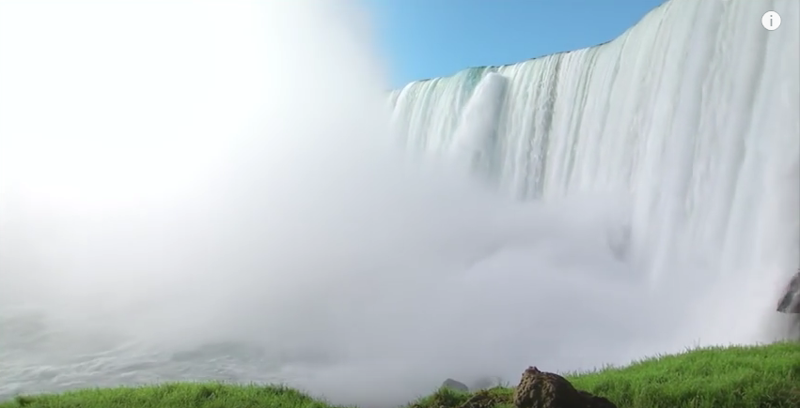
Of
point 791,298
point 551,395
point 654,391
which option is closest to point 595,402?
point 551,395

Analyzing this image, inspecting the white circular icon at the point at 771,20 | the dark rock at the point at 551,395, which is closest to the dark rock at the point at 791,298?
the white circular icon at the point at 771,20

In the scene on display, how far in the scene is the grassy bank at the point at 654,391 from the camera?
4504 mm

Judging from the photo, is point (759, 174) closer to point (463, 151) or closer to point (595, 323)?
point (595, 323)

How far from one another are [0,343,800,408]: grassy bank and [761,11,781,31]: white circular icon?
613cm

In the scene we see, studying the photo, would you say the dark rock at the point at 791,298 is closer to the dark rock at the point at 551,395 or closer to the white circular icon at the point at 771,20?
the white circular icon at the point at 771,20

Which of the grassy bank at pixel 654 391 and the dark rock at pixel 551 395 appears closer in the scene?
the dark rock at pixel 551 395

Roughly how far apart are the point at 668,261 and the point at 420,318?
422 centimetres

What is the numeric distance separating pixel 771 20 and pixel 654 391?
803 cm

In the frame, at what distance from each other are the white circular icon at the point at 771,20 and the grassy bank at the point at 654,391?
613cm

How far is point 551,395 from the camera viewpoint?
4.05 meters

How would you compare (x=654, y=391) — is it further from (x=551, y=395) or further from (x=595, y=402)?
(x=551, y=395)

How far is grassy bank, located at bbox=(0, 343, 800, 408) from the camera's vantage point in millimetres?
4504

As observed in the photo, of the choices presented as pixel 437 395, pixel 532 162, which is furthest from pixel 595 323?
pixel 532 162

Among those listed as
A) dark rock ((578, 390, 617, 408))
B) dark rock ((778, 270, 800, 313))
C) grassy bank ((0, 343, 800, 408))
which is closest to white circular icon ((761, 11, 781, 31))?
dark rock ((778, 270, 800, 313))
